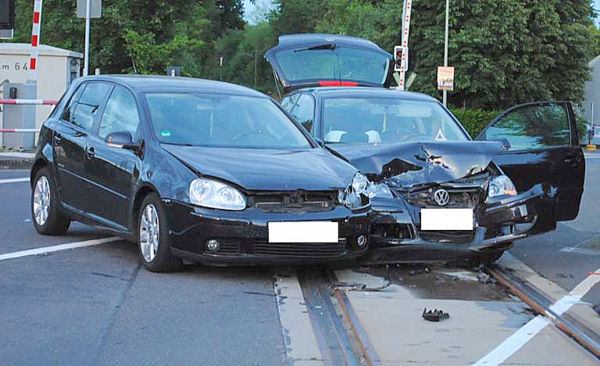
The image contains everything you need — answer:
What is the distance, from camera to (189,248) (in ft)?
24.6

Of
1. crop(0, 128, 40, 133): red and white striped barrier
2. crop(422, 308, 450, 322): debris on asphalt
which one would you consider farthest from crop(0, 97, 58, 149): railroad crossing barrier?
crop(422, 308, 450, 322): debris on asphalt

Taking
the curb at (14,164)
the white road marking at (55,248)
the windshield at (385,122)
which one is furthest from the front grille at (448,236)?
the curb at (14,164)

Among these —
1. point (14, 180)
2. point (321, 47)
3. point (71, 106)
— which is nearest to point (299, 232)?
point (71, 106)

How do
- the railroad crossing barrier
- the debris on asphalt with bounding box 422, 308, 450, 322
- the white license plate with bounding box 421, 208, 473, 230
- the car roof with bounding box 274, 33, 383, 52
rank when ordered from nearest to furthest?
the debris on asphalt with bounding box 422, 308, 450, 322
the white license plate with bounding box 421, 208, 473, 230
the railroad crossing barrier
the car roof with bounding box 274, 33, 383, 52

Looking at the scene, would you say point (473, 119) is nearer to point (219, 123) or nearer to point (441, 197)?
point (219, 123)

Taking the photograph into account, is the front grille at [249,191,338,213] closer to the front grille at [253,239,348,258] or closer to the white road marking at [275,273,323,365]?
the front grille at [253,239,348,258]

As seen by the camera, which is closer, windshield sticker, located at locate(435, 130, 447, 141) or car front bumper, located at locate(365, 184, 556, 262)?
car front bumper, located at locate(365, 184, 556, 262)

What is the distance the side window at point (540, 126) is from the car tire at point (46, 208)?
3950 mm

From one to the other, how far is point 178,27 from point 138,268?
39814mm

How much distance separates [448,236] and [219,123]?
205 centimetres

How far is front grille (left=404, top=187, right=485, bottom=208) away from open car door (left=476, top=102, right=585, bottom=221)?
0.90 metres

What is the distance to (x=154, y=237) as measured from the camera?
7754 mm

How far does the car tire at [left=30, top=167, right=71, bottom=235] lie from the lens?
939cm

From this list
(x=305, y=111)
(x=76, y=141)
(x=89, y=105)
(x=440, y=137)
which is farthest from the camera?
(x=305, y=111)
